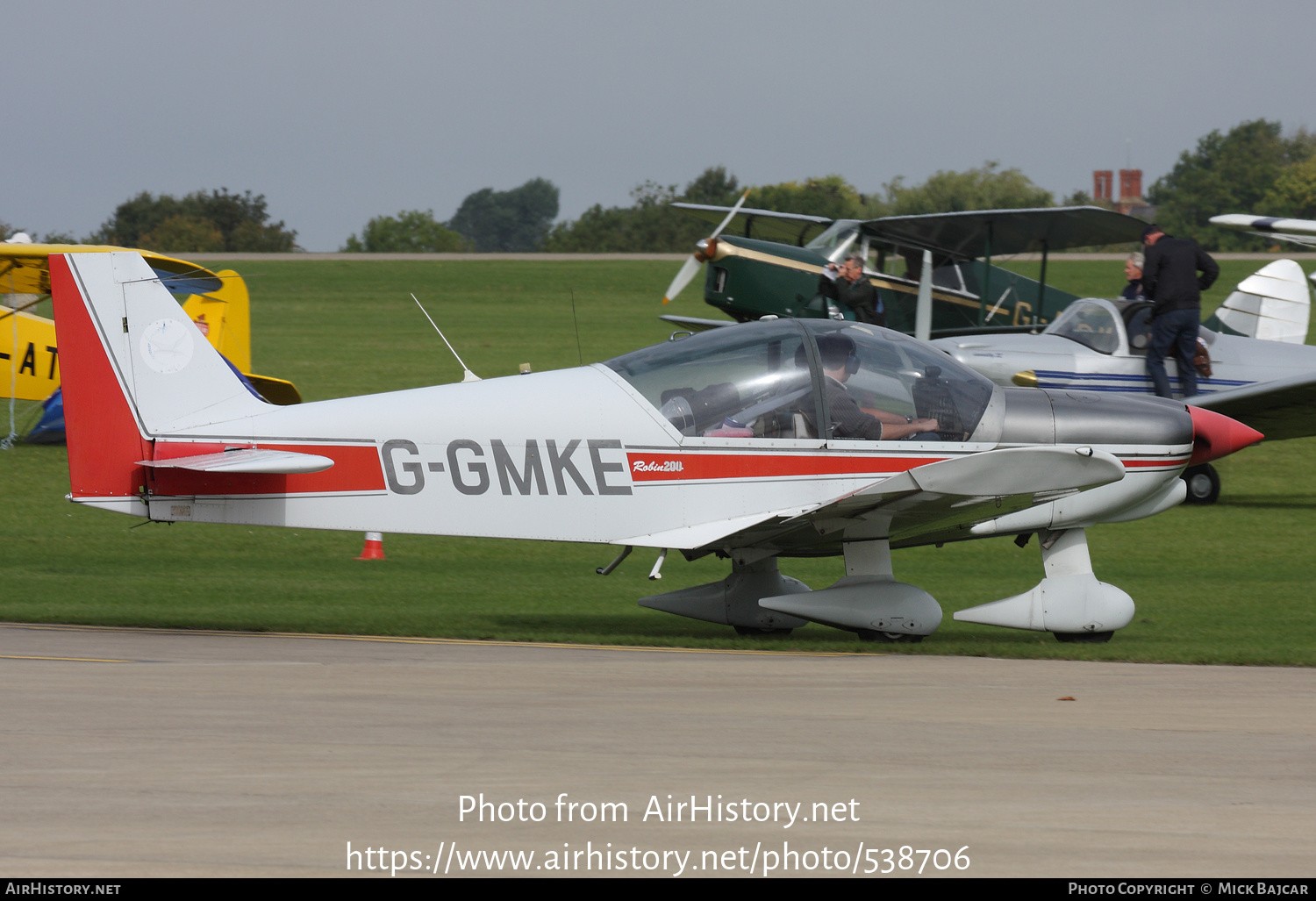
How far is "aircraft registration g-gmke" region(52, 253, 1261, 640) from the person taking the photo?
7074mm

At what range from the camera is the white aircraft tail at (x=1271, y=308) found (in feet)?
55.7

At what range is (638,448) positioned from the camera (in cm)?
725

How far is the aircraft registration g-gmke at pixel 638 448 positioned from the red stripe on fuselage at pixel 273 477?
1cm

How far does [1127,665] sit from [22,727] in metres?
5.26

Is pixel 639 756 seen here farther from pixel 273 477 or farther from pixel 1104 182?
pixel 1104 182

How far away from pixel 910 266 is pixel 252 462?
14046 millimetres

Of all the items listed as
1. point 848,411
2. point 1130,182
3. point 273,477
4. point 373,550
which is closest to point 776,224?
point 373,550

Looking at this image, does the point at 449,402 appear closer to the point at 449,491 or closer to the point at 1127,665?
the point at 449,491

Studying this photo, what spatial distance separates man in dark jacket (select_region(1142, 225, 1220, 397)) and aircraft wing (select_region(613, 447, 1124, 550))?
6854mm

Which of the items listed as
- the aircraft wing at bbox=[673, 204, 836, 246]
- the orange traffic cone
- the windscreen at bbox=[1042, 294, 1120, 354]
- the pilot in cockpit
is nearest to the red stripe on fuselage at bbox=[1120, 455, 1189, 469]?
the pilot in cockpit

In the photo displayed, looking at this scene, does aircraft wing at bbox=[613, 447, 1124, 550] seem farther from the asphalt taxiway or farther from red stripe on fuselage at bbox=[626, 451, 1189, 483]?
the asphalt taxiway

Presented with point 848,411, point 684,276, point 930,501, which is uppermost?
point 684,276

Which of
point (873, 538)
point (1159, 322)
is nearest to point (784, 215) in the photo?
point (1159, 322)
